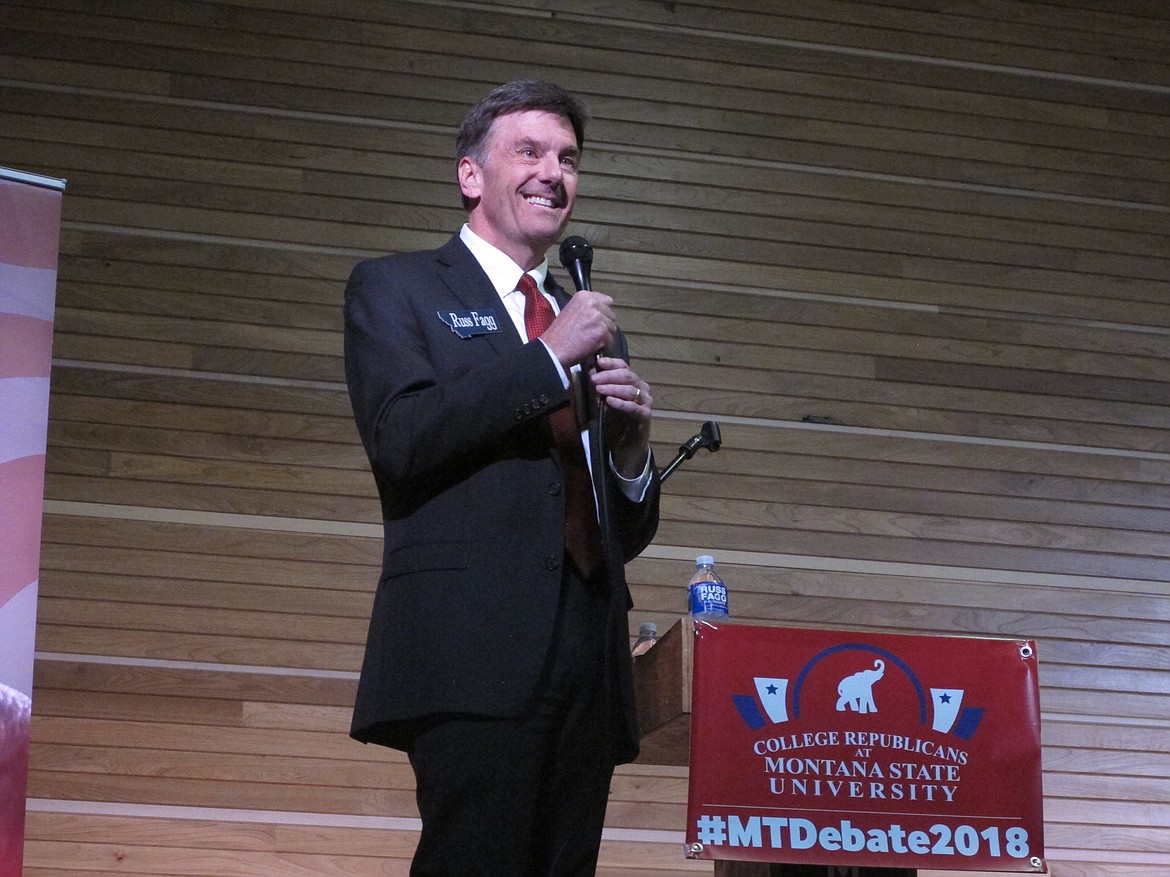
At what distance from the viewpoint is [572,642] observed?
1.66m

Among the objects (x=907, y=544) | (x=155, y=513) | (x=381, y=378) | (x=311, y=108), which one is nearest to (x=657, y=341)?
(x=907, y=544)

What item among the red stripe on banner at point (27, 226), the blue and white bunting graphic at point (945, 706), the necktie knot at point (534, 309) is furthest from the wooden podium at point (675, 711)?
the red stripe on banner at point (27, 226)

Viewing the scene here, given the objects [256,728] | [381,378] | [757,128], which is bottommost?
[256,728]

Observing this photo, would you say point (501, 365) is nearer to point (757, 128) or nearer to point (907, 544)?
point (907, 544)

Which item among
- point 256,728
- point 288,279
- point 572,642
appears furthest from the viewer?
point 288,279

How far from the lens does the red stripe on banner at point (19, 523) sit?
1706mm

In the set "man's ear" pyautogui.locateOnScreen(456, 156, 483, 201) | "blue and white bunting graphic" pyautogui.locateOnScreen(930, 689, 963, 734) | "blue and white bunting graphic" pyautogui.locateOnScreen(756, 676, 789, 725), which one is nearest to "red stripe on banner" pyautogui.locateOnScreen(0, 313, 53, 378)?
"man's ear" pyautogui.locateOnScreen(456, 156, 483, 201)

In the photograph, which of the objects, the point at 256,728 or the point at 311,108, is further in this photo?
the point at 311,108

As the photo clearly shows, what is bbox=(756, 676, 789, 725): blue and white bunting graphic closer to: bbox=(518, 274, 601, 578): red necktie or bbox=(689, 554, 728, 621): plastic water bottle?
bbox=(689, 554, 728, 621): plastic water bottle

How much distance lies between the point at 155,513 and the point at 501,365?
2.25 m

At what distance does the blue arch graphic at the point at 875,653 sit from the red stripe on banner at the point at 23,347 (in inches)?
44.6

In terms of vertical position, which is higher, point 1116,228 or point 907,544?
point 1116,228

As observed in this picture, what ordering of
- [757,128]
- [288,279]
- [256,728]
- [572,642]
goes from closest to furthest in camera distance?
[572,642] → [256,728] → [288,279] → [757,128]

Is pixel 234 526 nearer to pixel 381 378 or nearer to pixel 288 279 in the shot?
pixel 288 279
